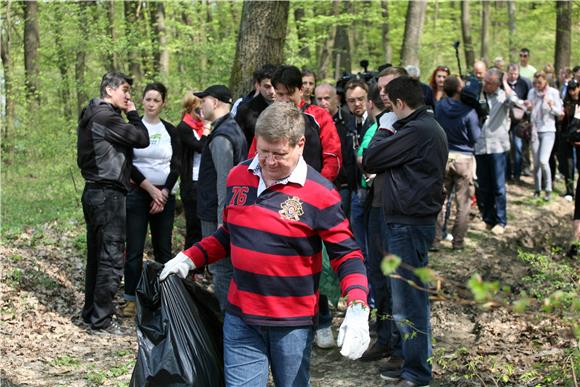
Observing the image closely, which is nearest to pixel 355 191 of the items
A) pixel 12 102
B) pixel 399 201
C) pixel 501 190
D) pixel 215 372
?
pixel 399 201

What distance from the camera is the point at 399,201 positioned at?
486cm

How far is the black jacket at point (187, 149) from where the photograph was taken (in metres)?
7.55

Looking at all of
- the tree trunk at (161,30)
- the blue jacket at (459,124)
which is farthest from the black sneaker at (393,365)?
the tree trunk at (161,30)

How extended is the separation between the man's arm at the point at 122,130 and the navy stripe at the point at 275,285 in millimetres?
3268

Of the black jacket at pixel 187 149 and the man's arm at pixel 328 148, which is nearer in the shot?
the man's arm at pixel 328 148

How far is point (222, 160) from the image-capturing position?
5.34m

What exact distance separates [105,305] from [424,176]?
3.24 meters

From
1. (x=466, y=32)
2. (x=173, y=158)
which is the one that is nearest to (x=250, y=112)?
(x=173, y=158)

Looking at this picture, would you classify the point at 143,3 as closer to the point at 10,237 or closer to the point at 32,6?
the point at 32,6

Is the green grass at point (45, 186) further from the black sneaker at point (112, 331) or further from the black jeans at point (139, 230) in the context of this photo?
the black sneaker at point (112, 331)

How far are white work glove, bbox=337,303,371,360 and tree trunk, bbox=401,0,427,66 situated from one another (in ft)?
37.7

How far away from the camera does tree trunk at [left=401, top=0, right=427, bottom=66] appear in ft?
46.3

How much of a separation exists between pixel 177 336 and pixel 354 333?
0.97m

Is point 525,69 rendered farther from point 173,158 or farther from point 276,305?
point 276,305
